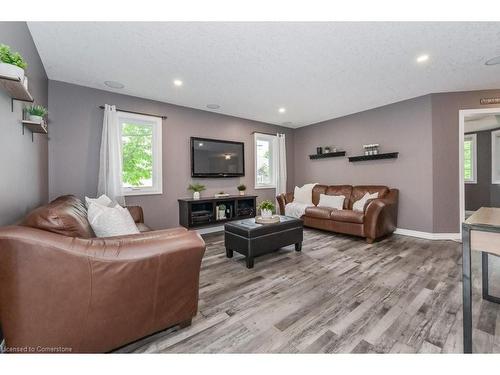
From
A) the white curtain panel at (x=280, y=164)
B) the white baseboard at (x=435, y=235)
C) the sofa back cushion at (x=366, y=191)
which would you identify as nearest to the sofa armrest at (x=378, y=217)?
the sofa back cushion at (x=366, y=191)

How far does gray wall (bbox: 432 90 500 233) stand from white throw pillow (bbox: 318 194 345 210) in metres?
1.44

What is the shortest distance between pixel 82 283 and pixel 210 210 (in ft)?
10.1

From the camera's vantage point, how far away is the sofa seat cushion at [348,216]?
3.53 m

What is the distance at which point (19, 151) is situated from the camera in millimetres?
1799

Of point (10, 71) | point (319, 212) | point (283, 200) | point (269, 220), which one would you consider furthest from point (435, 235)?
point (10, 71)

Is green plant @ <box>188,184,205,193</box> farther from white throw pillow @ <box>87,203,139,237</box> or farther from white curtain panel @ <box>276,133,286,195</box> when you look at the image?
white throw pillow @ <box>87,203,139,237</box>

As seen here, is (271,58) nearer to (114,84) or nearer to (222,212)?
(114,84)

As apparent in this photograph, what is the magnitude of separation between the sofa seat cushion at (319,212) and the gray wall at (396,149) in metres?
1.21
